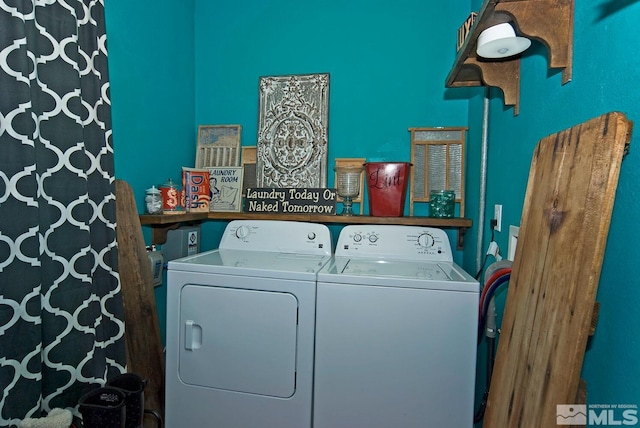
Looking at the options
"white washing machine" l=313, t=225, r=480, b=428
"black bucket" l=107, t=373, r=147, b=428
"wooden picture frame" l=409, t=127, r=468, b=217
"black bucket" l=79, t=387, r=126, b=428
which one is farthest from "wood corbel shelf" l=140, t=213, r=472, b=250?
"black bucket" l=79, t=387, r=126, b=428

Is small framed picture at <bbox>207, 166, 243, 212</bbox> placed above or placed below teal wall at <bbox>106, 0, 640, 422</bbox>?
below

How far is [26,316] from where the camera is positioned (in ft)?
3.99

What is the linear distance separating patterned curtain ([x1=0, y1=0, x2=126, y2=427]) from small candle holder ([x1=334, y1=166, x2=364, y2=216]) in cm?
120

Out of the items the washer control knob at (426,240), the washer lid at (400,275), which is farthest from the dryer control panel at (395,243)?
the washer lid at (400,275)

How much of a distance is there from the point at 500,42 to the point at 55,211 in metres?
1.70

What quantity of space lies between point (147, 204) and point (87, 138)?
0.52m

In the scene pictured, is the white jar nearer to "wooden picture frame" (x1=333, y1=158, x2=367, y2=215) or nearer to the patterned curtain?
the patterned curtain

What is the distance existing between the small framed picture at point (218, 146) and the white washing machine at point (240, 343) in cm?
92

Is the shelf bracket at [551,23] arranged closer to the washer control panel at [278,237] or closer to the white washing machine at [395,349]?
the white washing machine at [395,349]

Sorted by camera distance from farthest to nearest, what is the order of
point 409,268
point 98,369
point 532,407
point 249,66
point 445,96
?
point 249,66 → point 445,96 → point 409,268 → point 98,369 → point 532,407

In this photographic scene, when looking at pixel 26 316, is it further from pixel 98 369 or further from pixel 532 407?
pixel 532 407

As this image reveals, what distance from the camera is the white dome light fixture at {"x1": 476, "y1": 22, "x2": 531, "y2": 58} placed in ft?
3.57

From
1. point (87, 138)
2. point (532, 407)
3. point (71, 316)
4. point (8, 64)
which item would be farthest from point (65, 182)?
point (532, 407)

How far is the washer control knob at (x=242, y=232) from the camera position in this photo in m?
2.05
